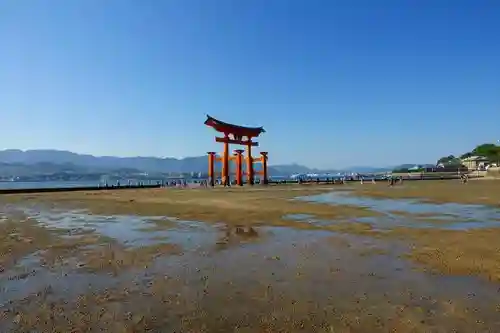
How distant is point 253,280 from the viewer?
18.2 feet

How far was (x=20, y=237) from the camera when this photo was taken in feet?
32.6

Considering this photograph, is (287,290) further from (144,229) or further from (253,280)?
(144,229)

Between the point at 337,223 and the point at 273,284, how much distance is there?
7.40 meters

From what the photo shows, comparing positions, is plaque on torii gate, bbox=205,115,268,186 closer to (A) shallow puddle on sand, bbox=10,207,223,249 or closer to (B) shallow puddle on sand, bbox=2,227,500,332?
(A) shallow puddle on sand, bbox=10,207,223,249

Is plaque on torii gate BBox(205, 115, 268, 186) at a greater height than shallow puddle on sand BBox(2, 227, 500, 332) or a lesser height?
greater

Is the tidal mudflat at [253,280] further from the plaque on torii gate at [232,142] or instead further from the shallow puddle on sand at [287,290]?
the plaque on torii gate at [232,142]

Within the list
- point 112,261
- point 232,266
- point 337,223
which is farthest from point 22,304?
point 337,223

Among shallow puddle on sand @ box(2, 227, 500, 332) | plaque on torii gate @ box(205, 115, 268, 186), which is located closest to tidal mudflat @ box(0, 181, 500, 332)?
shallow puddle on sand @ box(2, 227, 500, 332)

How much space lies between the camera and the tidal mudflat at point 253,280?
12.9 feet

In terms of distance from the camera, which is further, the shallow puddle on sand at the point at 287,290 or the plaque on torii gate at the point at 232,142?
the plaque on torii gate at the point at 232,142

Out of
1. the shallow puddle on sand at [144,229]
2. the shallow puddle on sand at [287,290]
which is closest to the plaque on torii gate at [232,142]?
the shallow puddle on sand at [144,229]

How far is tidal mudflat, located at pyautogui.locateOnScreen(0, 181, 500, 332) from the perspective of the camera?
12.9ft

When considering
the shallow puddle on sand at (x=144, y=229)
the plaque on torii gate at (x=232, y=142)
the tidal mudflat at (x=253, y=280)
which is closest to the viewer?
the tidal mudflat at (x=253, y=280)

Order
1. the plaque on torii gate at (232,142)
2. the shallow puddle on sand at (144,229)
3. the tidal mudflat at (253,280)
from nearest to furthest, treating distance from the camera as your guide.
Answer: the tidal mudflat at (253,280), the shallow puddle on sand at (144,229), the plaque on torii gate at (232,142)
